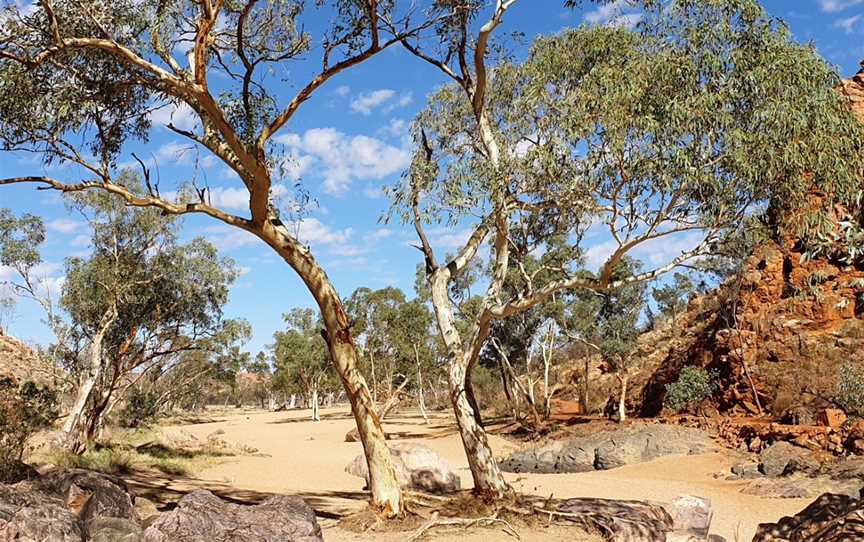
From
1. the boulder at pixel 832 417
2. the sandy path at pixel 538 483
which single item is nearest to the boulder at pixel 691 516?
the sandy path at pixel 538 483

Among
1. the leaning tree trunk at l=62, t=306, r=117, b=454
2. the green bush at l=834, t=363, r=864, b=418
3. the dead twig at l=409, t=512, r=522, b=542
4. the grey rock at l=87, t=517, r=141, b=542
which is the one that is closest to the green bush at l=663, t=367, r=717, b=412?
the green bush at l=834, t=363, r=864, b=418

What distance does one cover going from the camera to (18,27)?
8.95m

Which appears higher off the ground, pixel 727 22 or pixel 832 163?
pixel 727 22

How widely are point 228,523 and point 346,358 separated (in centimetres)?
373

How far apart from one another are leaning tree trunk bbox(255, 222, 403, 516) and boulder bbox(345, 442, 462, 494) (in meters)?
5.12

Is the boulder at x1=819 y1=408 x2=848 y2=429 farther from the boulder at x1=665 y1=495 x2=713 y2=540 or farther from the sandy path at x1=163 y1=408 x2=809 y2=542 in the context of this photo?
the boulder at x1=665 y1=495 x2=713 y2=540

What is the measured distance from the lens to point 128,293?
66.0 feet

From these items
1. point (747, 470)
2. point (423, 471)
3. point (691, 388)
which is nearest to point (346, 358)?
point (423, 471)

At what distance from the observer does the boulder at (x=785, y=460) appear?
14.9 metres

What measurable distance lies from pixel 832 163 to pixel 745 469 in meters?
8.94

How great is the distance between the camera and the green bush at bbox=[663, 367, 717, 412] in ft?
75.7

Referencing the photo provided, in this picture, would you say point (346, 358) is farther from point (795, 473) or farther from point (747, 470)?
Answer: point (747, 470)

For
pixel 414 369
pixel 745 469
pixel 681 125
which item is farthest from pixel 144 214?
pixel 414 369

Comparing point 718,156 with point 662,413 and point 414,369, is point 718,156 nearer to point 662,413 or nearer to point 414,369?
point 662,413
